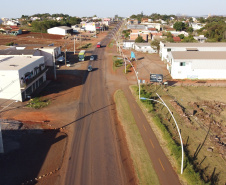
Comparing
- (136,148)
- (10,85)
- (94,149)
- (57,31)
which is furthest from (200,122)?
(57,31)

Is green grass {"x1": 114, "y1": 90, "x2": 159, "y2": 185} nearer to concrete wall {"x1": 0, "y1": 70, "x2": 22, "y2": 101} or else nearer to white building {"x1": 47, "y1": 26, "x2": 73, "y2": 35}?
concrete wall {"x1": 0, "y1": 70, "x2": 22, "y2": 101}

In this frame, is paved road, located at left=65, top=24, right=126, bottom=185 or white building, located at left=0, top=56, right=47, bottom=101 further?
white building, located at left=0, top=56, right=47, bottom=101

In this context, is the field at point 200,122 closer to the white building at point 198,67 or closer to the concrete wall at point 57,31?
the white building at point 198,67

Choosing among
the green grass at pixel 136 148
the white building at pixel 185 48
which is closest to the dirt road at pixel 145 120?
the green grass at pixel 136 148

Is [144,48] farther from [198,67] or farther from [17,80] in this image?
[17,80]

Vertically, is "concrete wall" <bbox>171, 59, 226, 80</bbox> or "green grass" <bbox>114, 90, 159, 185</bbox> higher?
"concrete wall" <bbox>171, 59, 226, 80</bbox>

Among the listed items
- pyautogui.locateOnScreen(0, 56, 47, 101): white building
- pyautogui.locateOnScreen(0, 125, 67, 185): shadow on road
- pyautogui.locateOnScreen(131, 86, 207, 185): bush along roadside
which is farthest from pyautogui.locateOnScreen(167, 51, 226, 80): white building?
pyautogui.locateOnScreen(0, 125, 67, 185): shadow on road

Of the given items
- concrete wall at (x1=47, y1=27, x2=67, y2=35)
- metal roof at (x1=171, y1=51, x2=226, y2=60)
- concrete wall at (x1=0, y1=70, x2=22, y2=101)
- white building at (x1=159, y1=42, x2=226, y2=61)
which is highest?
concrete wall at (x1=47, y1=27, x2=67, y2=35)
